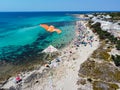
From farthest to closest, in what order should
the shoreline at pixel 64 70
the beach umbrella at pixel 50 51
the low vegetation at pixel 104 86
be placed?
1. the beach umbrella at pixel 50 51
2. the shoreline at pixel 64 70
3. the low vegetation at pixel 104 86

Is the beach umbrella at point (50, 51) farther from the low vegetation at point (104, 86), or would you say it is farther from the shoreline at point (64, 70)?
the low vegetation at point (104, 86)

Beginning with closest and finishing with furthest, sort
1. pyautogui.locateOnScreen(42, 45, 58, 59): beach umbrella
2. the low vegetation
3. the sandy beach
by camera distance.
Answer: the low vegetation
the sandy beach
pyautogui.locateOnScreen(42, 45, 58, 59): beach umbrella

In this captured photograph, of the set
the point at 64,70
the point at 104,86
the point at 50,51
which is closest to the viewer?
the point at 104,86

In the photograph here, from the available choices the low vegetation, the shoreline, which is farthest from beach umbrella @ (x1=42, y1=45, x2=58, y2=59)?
the low vegetation

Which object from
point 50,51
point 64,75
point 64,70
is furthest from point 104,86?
point 50,51

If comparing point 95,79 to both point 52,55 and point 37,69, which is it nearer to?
point 37,69

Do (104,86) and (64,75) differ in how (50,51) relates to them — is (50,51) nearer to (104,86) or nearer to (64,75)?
(64,75)

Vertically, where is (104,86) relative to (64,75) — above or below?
above

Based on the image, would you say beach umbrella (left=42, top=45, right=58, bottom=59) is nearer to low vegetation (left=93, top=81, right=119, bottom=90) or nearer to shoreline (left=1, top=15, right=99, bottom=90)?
shoreline (left=1, top=15, right=99, bottom=90)

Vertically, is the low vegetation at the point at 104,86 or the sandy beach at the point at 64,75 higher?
the low vegetation at the point at 104,86

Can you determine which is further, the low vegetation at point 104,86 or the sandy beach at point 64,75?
the sandy beach at point 64,75

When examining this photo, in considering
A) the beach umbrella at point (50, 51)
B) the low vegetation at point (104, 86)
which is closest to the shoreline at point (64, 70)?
the beach umbrella at point (50, 51)

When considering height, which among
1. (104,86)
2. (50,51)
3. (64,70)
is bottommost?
(64,70)
